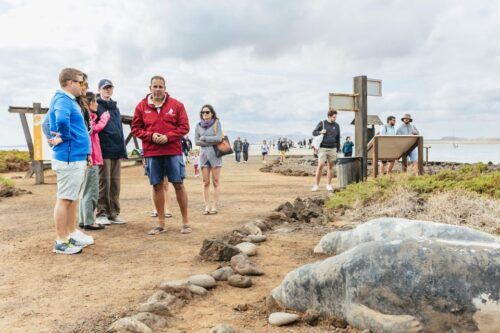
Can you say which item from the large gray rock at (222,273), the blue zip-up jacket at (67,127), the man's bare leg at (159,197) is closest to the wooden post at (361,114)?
the man's bare leg at (159,197)

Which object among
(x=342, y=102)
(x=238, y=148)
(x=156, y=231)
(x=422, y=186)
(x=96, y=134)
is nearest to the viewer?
(x=156, y=231)

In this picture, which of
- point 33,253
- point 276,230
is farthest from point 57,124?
point 276,230

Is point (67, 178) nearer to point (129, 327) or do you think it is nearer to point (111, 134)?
point (111, 134)

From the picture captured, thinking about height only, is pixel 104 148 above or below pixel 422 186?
above

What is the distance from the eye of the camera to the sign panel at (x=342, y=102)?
10406 millimetres

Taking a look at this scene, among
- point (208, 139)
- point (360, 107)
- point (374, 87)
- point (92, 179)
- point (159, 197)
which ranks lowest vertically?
point (159, 197)

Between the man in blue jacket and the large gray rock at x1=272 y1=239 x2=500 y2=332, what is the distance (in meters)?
3.21

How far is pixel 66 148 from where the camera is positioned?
544 cm

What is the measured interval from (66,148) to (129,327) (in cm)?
291

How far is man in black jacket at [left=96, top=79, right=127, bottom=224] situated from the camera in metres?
7.05

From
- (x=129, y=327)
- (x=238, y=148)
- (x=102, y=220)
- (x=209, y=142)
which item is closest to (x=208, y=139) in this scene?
(x=209, y=142)

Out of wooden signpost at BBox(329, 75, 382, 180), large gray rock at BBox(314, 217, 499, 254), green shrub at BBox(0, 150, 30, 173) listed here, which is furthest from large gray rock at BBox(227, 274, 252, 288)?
green shrub at BBox(0, 150, 30, 173)

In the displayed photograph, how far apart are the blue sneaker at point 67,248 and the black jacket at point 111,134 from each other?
1.91 meters

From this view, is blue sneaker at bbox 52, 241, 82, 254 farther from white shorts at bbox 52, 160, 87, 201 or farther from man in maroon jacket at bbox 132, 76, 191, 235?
man in maroon jacket at bbox 132, 76, 191, 235
